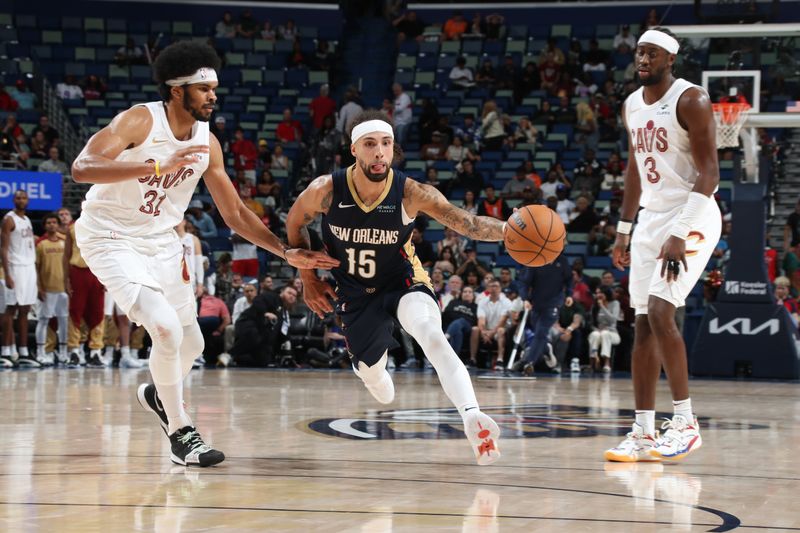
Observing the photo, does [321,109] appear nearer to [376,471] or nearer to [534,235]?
[534,235]

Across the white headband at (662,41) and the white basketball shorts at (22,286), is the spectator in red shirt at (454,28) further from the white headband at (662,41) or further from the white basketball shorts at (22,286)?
the white headband at (662,41)

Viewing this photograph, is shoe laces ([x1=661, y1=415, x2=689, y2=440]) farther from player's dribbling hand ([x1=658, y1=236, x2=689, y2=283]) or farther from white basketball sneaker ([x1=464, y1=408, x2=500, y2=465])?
white basketball sneaker ([x1=464, y1=408, x2=500, y2=465])

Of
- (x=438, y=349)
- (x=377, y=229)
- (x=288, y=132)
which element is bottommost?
(x=438, y=349)

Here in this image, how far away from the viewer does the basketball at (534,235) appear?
536 centimetres

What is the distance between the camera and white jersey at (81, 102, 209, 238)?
17.8ft

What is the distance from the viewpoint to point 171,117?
18.1 feet

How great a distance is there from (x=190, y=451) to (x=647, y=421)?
229 centimetres

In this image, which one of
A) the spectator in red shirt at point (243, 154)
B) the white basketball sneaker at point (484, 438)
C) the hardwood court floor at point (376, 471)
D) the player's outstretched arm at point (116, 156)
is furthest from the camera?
the spectator in red shirt at point (243, 154)

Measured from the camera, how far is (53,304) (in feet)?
44.3

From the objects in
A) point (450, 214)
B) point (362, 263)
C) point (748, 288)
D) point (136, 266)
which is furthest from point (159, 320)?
point (748, 288)

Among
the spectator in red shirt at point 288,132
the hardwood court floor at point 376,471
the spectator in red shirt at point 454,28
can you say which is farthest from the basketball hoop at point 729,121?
the spectator in red shirt at point 454,28

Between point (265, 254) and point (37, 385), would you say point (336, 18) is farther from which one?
point (37, 385)

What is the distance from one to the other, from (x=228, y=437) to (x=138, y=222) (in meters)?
1.51

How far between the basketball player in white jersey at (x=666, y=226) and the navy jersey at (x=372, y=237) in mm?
1167
